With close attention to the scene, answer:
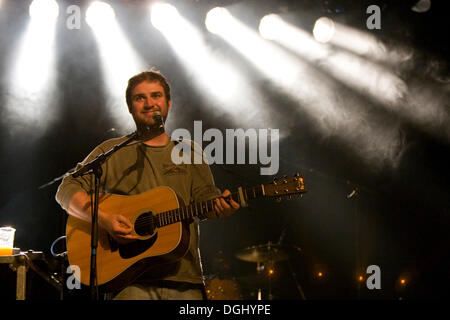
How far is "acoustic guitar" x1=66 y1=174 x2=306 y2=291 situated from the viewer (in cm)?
309

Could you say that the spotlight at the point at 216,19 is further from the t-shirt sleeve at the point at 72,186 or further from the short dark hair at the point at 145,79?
the t-shirt sleeve at the point at 72,186

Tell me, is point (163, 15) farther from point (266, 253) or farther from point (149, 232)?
point (149, 232)

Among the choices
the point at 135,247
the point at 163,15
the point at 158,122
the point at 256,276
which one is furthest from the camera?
the point at 256,276

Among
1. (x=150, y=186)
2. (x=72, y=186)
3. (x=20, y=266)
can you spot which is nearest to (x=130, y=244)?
(x=150, y=186)

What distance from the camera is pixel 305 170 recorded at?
25.6 feet

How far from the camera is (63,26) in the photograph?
634cm

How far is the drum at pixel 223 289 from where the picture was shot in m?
6.83

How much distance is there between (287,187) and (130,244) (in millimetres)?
1168

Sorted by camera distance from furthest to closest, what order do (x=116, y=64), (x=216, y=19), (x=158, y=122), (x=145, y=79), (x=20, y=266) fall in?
(x=116, y=64), (x=216, y=19), (x=145, y=79), (x=20, y=266), (x=158, y=122)

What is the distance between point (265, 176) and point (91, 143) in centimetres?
289

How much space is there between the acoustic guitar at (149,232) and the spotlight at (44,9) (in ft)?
11.9

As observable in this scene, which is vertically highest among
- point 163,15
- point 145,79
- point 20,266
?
point 163,15
